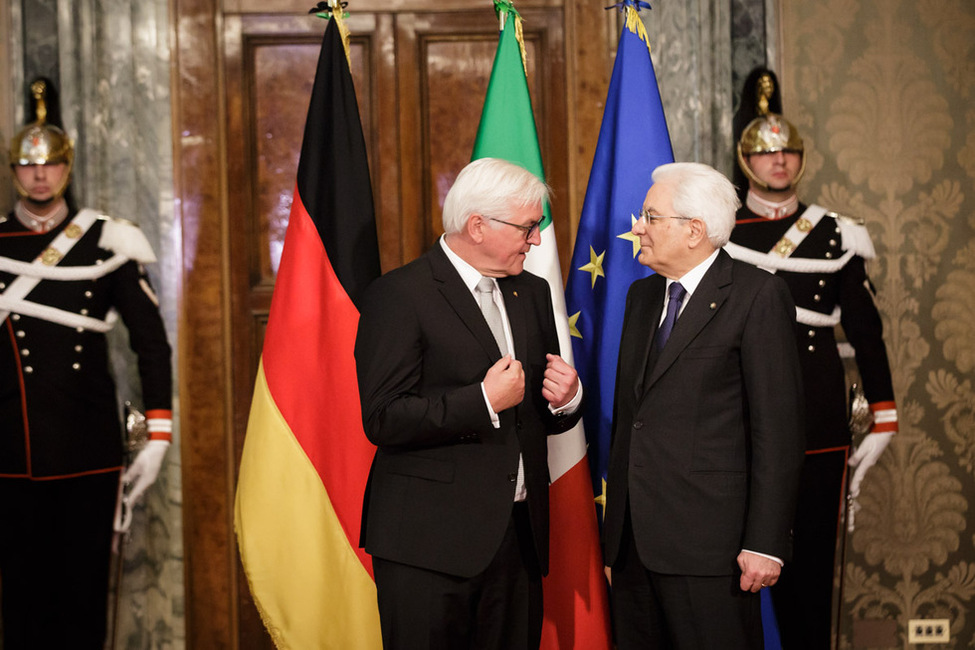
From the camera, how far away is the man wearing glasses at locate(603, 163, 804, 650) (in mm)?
1863

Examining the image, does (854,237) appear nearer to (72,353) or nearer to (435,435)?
(435,435)

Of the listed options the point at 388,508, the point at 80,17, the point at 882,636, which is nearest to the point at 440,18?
the point at 80,17

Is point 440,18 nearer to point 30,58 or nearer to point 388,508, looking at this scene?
point 30,58

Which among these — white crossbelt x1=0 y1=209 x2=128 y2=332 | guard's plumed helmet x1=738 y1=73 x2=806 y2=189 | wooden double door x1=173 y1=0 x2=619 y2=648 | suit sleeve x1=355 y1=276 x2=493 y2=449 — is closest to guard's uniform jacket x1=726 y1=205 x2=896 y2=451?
guard's plumed helmet x1=738 y1=73 x2=806 y2=189

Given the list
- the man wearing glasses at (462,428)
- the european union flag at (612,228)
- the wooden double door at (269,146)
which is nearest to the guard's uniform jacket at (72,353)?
the wooden double door at (269,146)

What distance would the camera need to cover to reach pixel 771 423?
6.09ft

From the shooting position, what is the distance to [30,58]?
3.16 metres

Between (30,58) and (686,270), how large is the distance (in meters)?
2.44

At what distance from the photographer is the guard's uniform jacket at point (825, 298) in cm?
280

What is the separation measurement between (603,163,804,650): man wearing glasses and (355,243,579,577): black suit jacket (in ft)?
0.78

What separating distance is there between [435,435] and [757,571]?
700 mm

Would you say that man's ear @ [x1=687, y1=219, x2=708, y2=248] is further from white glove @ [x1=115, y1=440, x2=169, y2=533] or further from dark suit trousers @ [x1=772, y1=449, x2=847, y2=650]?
white glove @ [x1=115, y1=440, x2=169, y2=533]

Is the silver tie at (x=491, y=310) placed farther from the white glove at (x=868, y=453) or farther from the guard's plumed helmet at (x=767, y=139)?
the white glove at (x=868, y=453)

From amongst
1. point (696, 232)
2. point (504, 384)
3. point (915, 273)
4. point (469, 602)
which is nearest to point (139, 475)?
point (469, 602)
